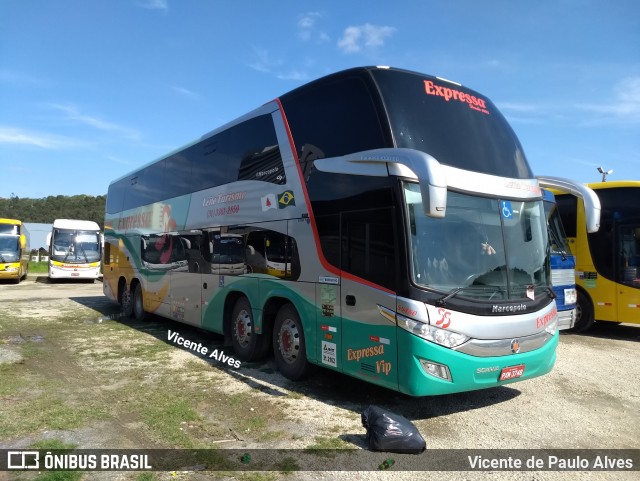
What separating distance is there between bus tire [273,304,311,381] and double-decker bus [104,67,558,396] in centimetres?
3

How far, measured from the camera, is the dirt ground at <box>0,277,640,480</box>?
486 cm

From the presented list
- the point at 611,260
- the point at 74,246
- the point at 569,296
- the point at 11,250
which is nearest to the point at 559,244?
the point at 569,296

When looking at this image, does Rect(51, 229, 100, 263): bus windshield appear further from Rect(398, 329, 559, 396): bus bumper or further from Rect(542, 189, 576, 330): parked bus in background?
Rect(398, 329, 559, 396): bus bumper

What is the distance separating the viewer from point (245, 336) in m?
8.15

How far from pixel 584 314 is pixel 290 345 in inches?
308

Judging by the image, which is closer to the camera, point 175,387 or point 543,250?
point 543,250

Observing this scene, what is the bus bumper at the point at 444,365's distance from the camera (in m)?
4.99

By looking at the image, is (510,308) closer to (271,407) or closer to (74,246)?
(271,407)

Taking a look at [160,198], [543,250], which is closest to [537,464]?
[543,250]

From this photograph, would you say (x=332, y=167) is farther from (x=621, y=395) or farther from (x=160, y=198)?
(x=160, y=198)

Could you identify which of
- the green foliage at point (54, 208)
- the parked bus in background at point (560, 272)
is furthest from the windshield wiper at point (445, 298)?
the green foliage at point (54, 208)

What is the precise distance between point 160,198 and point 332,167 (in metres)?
6.72

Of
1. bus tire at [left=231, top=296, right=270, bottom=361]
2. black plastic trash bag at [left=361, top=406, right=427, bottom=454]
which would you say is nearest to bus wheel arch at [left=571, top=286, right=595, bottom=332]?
bus tire at [left=231, top=296, right=270, bottom=361]

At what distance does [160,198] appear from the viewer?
11602 mm
